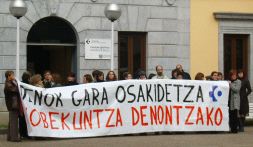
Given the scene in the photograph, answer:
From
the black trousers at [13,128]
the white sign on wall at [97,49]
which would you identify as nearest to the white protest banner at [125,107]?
the black trousers at [13,128]

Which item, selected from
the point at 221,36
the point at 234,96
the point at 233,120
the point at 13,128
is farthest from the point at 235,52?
the point at 13,128

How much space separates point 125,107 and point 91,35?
6930 mm

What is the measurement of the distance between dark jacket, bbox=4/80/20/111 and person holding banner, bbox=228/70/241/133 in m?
5.95

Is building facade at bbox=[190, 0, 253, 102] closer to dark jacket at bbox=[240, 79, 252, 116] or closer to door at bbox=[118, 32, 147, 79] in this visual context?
door at bbox=[118, 32, 147, 79]

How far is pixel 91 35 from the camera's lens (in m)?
24.9

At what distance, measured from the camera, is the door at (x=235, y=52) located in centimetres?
2730

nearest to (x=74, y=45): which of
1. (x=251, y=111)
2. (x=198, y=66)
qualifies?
(x=198, y=66)

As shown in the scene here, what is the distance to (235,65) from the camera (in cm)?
2744

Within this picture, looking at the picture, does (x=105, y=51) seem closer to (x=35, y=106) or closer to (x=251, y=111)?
(x=251, y=111)

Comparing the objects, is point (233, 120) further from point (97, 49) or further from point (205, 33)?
point (205, 33)

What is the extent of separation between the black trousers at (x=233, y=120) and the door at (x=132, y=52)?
6.63 metres

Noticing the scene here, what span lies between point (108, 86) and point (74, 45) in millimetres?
7092

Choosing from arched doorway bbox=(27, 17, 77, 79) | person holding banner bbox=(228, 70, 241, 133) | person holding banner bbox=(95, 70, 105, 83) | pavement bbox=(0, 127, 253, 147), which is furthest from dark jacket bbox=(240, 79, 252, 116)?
arched doorway bbox=(27, 17, 77, 79)

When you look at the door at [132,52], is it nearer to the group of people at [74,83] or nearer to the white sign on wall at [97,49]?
the white sign on wall at [97,49]
